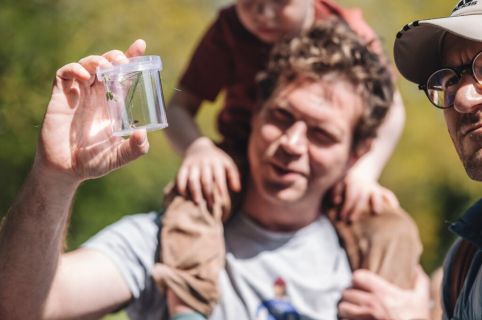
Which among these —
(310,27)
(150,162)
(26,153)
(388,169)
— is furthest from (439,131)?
(310,27)

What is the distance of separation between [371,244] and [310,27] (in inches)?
34.5

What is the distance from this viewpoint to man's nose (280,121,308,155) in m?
3.41

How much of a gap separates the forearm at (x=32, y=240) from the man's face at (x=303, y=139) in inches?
35.5

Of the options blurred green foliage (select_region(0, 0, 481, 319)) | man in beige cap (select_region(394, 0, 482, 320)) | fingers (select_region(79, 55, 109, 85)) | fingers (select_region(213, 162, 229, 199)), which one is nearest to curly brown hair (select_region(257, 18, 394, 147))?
fingers (select_region(213, 162, 229, 199))

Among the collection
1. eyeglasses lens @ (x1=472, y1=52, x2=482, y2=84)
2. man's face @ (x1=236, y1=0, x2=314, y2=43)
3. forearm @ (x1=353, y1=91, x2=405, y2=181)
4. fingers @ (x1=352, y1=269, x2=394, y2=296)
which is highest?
man's face @ (x1=236, y1=0, x2=314, y2=43)

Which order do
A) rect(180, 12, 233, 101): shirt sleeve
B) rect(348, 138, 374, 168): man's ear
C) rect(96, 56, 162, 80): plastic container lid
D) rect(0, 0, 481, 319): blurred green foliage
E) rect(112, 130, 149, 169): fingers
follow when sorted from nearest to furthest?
rect(96, 56, 162, 80): plastic container lid
rect(112, 130, 149, 169): fingers
rect(348, 138, 374, 168): man's ear
rect(180, 12, 233, 101): shirt sleeve
rect(0, 0, 481, 319): blurred green foliage

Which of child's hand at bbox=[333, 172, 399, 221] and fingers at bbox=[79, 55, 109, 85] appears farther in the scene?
child's hand at bbox=[333, 172, 399, 221]

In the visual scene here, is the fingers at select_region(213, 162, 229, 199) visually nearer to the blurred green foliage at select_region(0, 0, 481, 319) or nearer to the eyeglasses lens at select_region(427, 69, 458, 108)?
the eyeglasses lens at select_region(427, 69, 458, 108)

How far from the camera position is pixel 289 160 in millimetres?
3430

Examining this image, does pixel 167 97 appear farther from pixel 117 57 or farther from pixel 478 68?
pixel 478 68

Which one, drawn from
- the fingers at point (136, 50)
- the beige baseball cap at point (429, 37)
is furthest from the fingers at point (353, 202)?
the fingers at point (136, 50)

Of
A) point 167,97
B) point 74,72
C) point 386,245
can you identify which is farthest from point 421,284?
point 167,97

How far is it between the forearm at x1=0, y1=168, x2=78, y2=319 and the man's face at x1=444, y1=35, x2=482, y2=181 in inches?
42.1

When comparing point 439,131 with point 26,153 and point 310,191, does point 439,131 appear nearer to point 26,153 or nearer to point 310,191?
point 26,153
